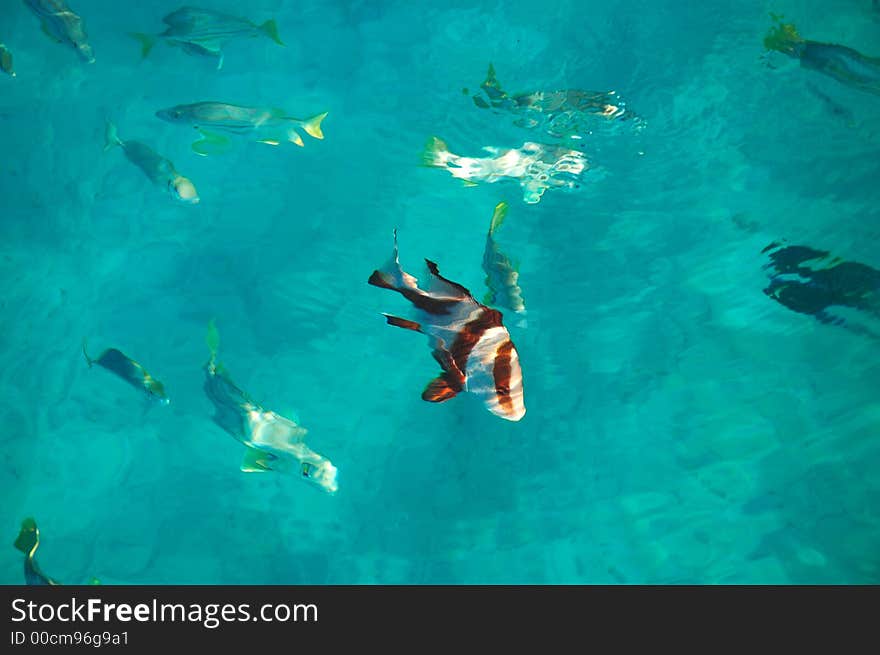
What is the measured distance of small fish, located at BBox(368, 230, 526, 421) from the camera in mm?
1945

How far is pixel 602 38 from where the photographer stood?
820 centimetres

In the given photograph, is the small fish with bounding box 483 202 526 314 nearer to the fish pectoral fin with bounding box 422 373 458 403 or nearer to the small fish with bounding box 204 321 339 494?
the small fish with bounding box 204 321 339 494

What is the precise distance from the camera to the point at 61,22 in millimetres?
6043

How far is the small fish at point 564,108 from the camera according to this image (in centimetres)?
829

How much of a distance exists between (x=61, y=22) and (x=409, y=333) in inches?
297

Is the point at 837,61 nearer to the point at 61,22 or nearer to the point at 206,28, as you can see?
the point at 206,28

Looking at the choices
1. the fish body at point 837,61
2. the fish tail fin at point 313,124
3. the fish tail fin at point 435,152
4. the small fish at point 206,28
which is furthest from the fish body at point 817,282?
the small fish at point 206,28

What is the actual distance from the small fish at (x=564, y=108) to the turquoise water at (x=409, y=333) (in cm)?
29

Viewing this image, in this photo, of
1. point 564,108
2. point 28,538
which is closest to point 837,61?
point 564,108

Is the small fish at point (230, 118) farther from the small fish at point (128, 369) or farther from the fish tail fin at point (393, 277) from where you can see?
the fish tail fin at point (393, 277)
